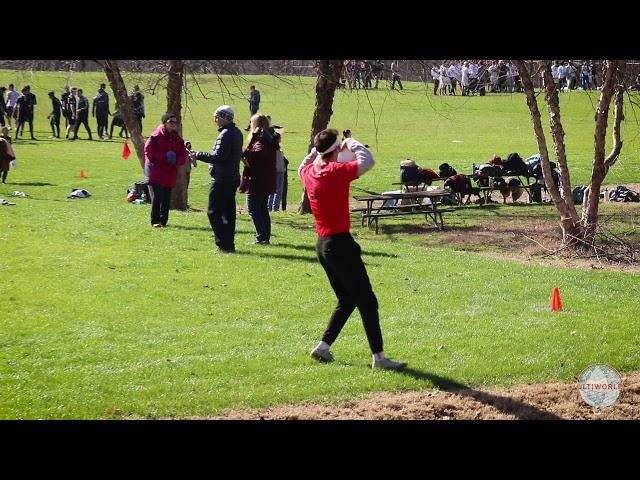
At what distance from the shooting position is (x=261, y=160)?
47.9 ft

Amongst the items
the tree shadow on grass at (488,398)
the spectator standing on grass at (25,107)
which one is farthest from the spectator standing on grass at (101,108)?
the tree shadow on grass at (488,398)

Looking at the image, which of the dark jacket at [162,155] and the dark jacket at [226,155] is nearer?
the dark jacket at [226,155]

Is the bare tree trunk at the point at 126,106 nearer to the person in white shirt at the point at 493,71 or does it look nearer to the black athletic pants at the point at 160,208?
the black athletic pants at the point at 160,208

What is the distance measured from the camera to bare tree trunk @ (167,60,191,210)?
19.7 meters

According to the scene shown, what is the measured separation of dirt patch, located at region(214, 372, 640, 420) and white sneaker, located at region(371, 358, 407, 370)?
432mm

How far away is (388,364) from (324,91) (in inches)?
493

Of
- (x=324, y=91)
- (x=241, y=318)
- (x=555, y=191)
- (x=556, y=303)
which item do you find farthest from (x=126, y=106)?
(x=556, y=303)

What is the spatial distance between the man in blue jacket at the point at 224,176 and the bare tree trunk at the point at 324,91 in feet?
21.2

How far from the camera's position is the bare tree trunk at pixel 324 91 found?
67.2 ft

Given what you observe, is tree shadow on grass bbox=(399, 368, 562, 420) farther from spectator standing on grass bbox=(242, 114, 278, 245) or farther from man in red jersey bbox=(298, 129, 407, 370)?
spectator standing on grass bbox=(242, 114, 278, 245)

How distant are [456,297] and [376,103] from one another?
1521 inches

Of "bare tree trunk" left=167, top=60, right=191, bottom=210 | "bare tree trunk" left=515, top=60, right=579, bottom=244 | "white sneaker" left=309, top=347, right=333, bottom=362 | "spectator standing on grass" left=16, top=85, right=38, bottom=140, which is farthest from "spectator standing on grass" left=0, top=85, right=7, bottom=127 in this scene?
"white sneaker" left=309, top=347, right=333, bottom=362
